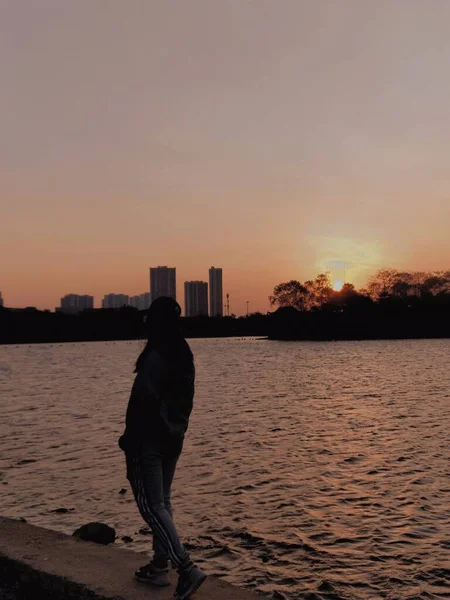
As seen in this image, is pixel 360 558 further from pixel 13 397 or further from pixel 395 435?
pixel 13 397

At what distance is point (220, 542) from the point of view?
32.6 ft

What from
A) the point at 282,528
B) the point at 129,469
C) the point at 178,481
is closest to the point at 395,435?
the point at 178,481

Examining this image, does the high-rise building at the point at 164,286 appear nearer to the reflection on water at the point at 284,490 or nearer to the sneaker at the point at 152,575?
the sneaker at the point at 152,575

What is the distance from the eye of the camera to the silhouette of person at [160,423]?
17.0 feet

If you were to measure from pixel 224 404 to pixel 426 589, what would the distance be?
23.1m

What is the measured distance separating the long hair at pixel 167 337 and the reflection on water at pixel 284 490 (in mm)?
4319

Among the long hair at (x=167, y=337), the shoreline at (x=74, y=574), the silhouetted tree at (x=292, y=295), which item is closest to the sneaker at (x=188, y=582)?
the shoreline at (x=74, y=574)

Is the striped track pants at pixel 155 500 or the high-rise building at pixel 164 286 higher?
the high-rise building at pixel 164 286

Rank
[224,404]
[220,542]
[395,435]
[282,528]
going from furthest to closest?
[224,404]
[395,435]
[282,528]
[220,542]

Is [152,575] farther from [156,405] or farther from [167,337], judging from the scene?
[167,337]

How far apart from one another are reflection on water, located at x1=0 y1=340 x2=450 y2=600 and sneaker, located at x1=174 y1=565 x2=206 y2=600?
326cm

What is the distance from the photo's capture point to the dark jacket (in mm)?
5188

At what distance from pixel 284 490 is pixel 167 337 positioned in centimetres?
894

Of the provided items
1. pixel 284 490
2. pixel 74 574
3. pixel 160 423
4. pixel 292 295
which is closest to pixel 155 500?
pixel 160 423
